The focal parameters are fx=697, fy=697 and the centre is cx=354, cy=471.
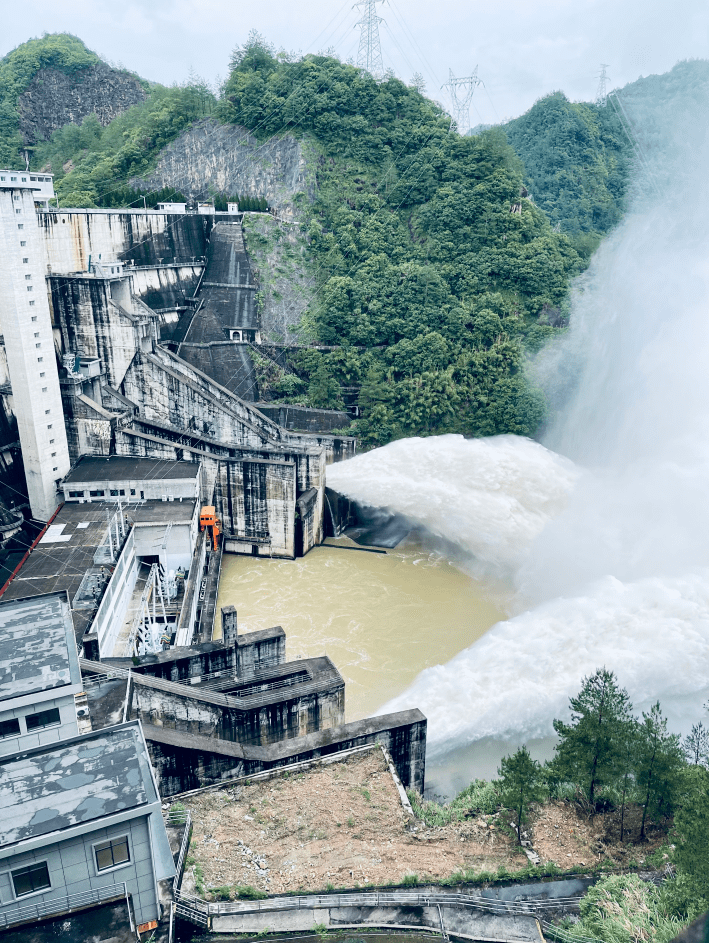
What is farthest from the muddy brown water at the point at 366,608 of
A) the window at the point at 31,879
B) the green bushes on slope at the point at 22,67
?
the green bushes on slope at the point at 22,67

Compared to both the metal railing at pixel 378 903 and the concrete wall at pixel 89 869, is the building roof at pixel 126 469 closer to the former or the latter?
the metal railing at pixel 378 903

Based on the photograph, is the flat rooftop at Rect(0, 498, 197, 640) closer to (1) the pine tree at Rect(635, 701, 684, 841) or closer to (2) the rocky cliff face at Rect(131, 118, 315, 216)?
(1) the pine tree at Rect(635, 701, 684, 841)

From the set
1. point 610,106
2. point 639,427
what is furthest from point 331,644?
point 610,106

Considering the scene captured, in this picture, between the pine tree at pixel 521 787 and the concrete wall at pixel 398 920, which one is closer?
the concrete wall at pixel 398 920

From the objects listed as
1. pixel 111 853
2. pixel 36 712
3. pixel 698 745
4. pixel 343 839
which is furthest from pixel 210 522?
pixel 111 853

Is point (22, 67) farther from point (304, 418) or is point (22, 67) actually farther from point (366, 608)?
point (366, 608)

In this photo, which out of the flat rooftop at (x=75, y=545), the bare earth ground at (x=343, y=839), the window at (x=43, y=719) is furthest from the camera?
the flat rooftop at (x=75, y=545)
